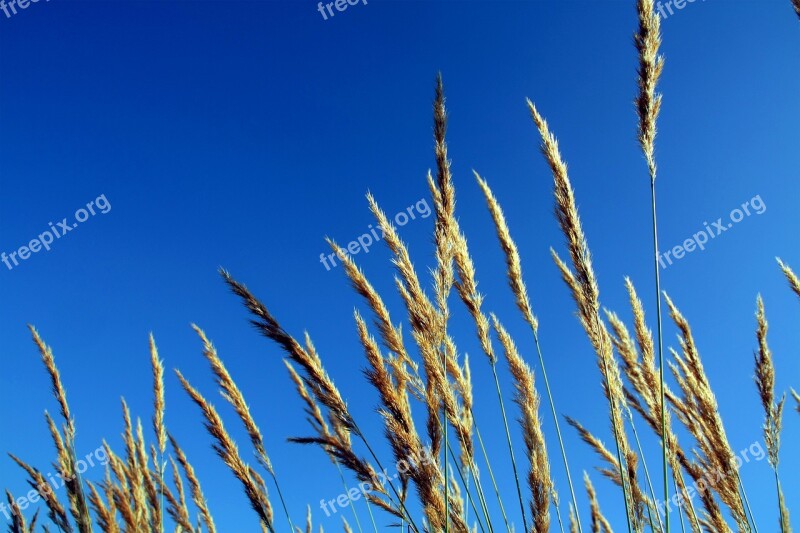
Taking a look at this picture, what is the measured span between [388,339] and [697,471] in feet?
5.33

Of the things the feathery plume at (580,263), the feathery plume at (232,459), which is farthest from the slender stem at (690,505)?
the feathery plume at (232,459)

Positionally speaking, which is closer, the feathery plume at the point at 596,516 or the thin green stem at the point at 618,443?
the thin green stem at the point at 618,443

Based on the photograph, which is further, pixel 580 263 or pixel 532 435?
pixel 532 435

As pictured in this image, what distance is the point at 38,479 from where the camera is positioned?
102 inches

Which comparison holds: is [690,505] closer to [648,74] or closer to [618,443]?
[618,443]

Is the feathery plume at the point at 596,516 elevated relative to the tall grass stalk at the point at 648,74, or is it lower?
lower

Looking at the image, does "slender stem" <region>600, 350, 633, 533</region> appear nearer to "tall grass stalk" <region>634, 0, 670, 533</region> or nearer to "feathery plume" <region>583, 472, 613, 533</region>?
"tall grass stalk" <region>634, 0, 670, 533</region>

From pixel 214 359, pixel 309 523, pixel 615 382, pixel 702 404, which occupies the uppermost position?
pixel 214 359

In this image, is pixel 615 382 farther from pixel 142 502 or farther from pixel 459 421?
pixel 142 502

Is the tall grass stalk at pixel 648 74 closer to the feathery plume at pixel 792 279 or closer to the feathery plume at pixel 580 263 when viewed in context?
the feathery plume at pixel 580 263

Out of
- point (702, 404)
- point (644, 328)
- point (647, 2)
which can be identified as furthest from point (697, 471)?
point (647, 2)

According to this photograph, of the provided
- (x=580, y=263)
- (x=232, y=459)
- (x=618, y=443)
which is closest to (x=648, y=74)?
(x=580, y=263)

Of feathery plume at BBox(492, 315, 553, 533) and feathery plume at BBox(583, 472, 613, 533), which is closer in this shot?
feathery plume at BBox(492, 315, 553, 533)

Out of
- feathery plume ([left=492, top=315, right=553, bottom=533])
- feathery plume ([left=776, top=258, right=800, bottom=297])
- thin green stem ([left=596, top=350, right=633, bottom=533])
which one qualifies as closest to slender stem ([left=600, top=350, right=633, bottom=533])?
thin green stem ([left=596, top=350, right=633, bottom=533])
